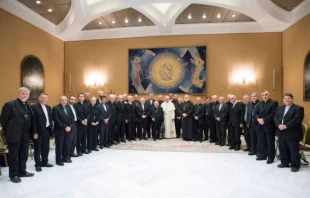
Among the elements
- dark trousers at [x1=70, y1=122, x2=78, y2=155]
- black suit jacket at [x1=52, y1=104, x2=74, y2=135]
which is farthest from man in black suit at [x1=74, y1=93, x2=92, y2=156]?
black suit jacket at [x1=52, y1=104, x2=74, y2=135]

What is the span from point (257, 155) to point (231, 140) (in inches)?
56.6

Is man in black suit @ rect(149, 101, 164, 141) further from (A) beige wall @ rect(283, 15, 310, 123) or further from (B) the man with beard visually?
(A) beige wall @ rect(283, 15, 310, 123)

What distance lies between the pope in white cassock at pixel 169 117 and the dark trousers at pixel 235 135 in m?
2.74

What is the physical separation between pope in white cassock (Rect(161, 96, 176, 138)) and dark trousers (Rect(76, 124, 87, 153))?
395 centimetres

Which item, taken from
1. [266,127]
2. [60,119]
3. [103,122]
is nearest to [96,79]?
A: [103,122]

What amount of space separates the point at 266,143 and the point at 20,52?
9338 mm

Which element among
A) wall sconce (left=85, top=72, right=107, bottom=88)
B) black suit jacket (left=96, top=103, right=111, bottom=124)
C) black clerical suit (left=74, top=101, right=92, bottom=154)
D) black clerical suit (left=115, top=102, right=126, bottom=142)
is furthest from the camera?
wall sconce (left=85, top=72, right=107, bottom=88)

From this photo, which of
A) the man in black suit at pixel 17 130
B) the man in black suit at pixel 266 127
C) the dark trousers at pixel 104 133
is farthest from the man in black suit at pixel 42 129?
the man in black suit at pixel 266 127

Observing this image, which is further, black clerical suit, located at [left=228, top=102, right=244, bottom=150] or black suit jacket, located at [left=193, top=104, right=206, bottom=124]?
black suit jacket, located at [left=193, top=104, right=206, bottom=124]

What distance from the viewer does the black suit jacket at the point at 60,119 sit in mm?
5492

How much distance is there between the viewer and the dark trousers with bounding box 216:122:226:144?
792 cm

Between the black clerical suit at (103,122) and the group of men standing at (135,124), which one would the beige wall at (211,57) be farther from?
the black clerical suit at (103,122)

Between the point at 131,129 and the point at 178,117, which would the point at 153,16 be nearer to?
the point at 178,117

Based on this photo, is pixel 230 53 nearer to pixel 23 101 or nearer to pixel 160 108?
pixel 160 108
